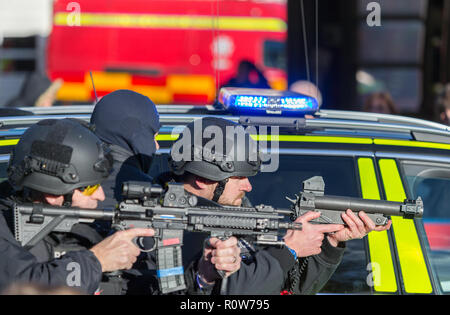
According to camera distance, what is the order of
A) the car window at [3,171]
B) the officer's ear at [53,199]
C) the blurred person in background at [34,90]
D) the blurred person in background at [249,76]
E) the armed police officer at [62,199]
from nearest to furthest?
1. the armed police officer at [62,199]
2. the officer's ear at [53,199]
3. the car window at [3,171]
4. the blurred person in background at [34,90]
5. the blurred person in background at [249,76]

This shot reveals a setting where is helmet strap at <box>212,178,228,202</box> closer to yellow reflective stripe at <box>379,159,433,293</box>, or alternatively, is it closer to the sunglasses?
the sunglasses

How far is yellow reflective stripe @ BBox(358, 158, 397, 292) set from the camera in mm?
3639

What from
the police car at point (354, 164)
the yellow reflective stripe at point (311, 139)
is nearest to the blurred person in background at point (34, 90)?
the police car at point (354, 164)

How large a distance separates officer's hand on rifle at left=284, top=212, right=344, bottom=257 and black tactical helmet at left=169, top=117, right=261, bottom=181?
33 cm

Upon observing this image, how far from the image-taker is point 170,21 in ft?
41.5

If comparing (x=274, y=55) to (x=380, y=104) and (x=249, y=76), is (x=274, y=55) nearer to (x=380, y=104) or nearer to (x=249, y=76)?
(x=249, y=76)

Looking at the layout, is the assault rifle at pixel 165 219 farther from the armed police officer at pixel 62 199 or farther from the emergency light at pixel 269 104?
the emergency light at pixel 269 104

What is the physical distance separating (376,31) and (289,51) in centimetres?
129

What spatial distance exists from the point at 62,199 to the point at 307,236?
1020 millimetres

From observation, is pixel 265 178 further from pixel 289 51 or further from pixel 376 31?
pixel 376 31

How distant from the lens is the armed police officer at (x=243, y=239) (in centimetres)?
341

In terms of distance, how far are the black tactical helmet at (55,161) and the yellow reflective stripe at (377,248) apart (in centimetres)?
121
